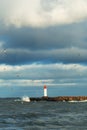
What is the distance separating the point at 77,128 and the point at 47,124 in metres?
9.74

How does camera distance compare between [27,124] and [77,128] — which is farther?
[27,124]

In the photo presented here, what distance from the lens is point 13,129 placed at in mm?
71375

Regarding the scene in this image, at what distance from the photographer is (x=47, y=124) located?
264 ft

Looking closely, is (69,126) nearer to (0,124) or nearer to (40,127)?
(40,127)

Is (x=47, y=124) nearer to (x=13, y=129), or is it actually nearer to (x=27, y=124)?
(x=27, y=124)

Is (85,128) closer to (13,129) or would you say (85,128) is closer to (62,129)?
(62,129)

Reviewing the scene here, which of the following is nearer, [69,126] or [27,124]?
[69,126]

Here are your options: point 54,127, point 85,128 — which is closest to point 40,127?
point 54,127

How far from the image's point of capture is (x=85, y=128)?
71562 mm

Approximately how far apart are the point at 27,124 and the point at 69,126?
27.7 ft

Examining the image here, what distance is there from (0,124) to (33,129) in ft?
33.0

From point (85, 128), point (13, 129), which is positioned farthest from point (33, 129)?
point (85, 128)

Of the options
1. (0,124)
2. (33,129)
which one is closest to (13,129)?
(33,129)

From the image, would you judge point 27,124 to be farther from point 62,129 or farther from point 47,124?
point 62,129
